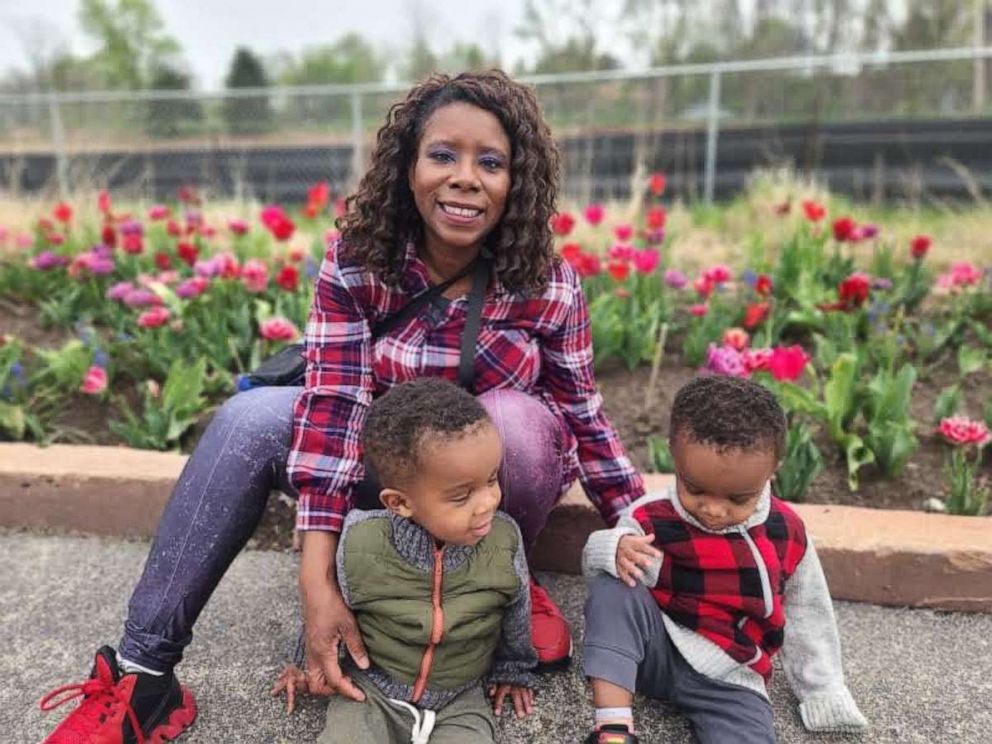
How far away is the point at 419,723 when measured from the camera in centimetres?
156

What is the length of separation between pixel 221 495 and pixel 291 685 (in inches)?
16.3

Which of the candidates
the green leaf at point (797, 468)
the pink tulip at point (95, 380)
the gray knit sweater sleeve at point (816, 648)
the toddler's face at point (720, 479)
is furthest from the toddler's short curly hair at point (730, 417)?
the pink tulip at point (95, 380)

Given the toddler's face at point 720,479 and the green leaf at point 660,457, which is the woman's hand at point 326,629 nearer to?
the toddler's face at point 720,479

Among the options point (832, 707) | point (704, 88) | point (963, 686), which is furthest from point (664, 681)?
point (704, 88)

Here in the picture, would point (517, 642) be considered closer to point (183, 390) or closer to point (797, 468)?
point (797, 468)

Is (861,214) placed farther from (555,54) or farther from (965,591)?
(555,54)

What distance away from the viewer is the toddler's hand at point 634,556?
1602 millimetres

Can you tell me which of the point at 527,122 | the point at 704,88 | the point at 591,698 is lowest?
the point at 591,698

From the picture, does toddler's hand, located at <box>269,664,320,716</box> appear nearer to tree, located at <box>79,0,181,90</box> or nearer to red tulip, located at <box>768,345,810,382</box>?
red tulip, located at <box>768,345,810,382</box>

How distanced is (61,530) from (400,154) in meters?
1.53

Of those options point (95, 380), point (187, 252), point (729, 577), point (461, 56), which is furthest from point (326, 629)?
point (461, 56)

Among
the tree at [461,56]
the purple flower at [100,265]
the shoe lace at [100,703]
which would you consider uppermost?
the tree at [461,56]

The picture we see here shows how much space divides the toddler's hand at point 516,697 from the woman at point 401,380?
103mm

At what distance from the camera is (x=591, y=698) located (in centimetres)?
177
